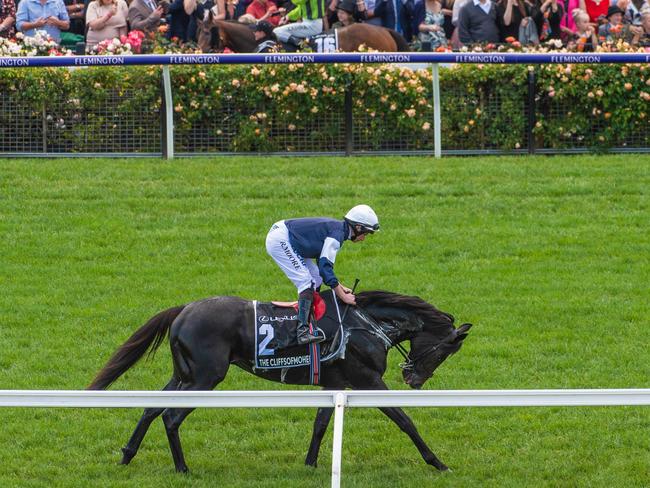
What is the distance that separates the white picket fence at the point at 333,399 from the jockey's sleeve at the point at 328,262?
1234 millimetres

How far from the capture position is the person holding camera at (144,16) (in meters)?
17.6

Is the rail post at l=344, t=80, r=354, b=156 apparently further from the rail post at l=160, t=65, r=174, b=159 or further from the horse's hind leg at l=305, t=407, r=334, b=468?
the horse's hind leg at l=305, t=407, r=334, b=468

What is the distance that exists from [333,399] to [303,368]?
1299 millimetres

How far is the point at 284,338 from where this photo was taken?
27.8 feet

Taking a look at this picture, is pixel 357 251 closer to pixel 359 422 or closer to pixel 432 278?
pixel 432 278

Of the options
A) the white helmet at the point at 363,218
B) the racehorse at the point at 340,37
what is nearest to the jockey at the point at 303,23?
the racehorse at the point at 340,37

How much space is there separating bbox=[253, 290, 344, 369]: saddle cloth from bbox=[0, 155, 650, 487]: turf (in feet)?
2.20

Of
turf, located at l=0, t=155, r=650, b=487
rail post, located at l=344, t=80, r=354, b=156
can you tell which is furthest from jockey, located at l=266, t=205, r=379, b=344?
rail post, located at l=344, t=80, r=354, b=156

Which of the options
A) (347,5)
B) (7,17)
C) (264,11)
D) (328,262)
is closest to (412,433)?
(328,262)

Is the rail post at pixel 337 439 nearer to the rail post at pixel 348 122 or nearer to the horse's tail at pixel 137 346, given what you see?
the horse's tail at pixel 137 346

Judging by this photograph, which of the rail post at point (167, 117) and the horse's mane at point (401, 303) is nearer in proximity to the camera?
the horse's mane at point (401, 303)

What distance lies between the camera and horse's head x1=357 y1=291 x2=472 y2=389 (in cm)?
873

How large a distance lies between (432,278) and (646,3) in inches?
314

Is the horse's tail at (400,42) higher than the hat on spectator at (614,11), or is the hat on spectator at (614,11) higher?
the hat on spectator at (614,11)
